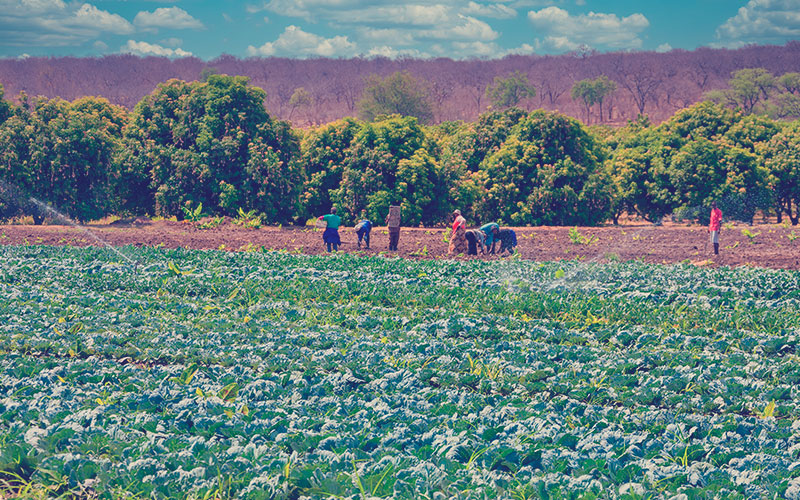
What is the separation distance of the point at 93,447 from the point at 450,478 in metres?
2.59

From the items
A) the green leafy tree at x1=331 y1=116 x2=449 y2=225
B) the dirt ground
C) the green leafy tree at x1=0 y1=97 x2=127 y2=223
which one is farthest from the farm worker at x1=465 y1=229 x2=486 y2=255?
the green leafy tree at x1=0 y1=97 x2=127 y2=223

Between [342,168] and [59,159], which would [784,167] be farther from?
[59,159]

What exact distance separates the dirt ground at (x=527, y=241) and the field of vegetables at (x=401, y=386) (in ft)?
14.0

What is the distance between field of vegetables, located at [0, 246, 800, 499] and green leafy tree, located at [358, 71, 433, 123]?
2485 inches

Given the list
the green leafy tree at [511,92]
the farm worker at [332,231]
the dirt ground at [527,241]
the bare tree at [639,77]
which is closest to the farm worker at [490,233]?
the dirt ground at [527,241]

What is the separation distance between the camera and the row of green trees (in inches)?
1039

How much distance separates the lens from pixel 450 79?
13075cm

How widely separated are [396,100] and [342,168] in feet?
160

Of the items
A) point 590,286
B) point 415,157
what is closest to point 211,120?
point 415,157

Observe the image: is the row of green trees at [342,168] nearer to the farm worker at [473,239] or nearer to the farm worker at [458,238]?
the farm worker at [458,238]

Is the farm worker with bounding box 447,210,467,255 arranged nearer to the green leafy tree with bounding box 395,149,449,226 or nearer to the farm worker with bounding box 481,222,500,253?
the farm worker with bounding box 481,222,500,253

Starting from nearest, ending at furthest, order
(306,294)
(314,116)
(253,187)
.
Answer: (306,294) → (253,187) → (314,116)

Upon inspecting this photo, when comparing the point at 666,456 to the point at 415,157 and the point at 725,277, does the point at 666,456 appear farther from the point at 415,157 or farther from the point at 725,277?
the point at 415,157

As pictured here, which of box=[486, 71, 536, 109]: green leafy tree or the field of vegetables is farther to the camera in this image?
box=[486, 71, 536, 109]: green leafy tree
